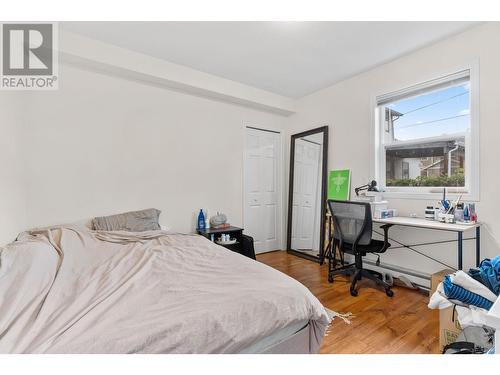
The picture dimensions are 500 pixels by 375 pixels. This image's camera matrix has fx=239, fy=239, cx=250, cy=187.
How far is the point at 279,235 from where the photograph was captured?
414 cm

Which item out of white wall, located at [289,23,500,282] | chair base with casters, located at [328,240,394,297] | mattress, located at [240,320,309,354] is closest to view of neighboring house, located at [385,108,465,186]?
white wall, located at [289,23,500,282]

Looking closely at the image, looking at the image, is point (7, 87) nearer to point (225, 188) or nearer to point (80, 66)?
point (80, 66)

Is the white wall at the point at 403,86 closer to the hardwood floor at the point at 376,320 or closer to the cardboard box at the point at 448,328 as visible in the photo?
the hardwood floor at the point at 376,320

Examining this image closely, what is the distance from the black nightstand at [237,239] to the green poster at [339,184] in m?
1.33

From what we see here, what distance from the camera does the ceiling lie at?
218cm

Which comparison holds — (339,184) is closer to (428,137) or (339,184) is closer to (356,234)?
(356,234)

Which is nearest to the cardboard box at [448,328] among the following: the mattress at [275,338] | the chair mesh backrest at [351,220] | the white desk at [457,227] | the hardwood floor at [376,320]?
the hardwood floor at [376,320]

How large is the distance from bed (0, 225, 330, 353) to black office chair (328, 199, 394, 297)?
143 cm

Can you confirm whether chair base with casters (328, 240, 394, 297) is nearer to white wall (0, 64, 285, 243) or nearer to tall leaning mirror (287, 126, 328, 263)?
tall leaning mirror (287, 126, 328, 263)

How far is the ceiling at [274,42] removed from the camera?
7.16 ft

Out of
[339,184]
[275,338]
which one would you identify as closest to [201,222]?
[339,184]
